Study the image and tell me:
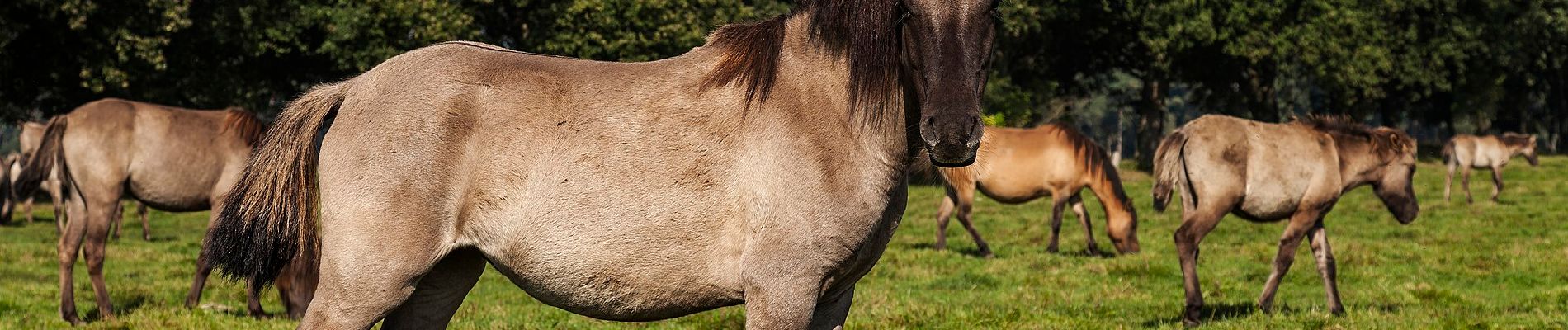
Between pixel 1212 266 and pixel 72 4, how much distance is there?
67.9 feet

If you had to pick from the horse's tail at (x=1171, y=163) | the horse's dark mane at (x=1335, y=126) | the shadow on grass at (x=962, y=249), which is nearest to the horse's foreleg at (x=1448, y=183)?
the shadow on grass at (x=962, y=249)

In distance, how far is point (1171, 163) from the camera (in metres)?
10.6

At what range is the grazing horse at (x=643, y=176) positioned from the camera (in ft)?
12.6

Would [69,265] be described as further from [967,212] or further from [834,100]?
[967,212]

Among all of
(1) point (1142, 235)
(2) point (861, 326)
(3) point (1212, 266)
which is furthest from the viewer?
(1) point (1142, 235)

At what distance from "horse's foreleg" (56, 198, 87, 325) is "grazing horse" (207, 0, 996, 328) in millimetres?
6345

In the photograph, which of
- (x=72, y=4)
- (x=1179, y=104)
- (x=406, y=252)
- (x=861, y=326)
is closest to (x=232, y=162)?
(x=861, y=326)

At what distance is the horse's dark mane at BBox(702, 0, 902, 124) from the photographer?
385 cm

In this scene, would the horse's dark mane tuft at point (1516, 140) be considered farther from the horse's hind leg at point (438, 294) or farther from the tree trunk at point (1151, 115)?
the horse's hind leg at point (438, 294)

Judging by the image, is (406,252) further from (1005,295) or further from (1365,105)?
(1365,105)

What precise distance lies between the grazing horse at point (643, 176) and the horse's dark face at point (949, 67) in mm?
22

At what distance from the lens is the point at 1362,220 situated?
20781 mm

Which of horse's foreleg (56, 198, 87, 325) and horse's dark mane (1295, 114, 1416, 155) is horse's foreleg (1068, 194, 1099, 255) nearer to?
horse's dark mane (1295, 114, 1416, 155)

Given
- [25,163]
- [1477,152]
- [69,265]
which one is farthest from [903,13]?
[1477,152]
